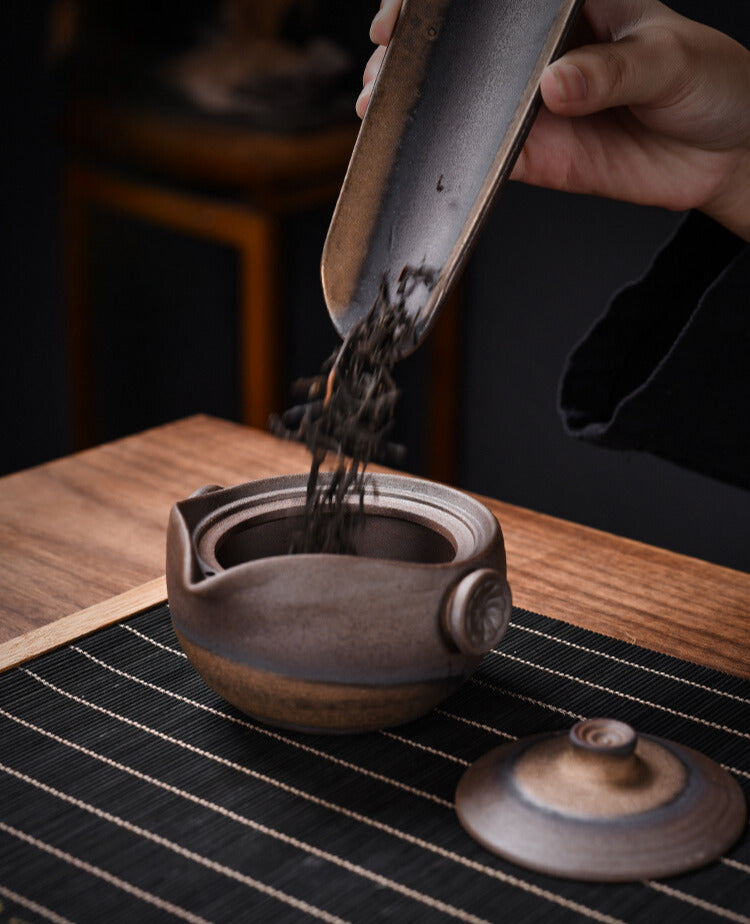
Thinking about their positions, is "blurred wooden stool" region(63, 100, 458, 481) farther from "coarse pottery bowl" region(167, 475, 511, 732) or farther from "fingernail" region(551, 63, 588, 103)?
"coarse pottery bowl" region(167, 475, 511, 732)

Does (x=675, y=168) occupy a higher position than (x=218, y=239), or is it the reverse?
(x=675, y=168)

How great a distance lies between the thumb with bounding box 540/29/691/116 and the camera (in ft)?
2.88

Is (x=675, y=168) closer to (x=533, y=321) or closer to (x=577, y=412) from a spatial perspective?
(x=577, y=412)

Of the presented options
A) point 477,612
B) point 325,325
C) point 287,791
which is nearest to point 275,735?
point 287,791

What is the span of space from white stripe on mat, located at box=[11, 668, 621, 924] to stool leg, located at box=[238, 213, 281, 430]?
5.05 feet

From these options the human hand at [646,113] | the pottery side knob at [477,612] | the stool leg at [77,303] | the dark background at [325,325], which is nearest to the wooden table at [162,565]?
the pottery side knob at [477,612]

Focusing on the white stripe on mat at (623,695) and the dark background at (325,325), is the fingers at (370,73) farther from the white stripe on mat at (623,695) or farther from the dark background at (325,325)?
the dark background at (325,325)

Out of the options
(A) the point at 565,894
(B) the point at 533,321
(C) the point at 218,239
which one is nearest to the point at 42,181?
(C) the point at 218,239

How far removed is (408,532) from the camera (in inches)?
32.3

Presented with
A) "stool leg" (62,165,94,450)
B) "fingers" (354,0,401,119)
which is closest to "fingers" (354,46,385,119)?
"fingers" (354,0,401,119)

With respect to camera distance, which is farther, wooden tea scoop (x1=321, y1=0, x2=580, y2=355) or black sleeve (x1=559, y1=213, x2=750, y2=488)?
black sleeve (x1=559, y1=213, x2=750, y2=488)

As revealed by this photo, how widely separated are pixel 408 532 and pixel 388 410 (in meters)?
0.11

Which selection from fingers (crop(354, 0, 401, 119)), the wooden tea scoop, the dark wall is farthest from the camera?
the dark wall

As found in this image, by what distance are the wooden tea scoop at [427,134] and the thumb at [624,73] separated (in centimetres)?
4
